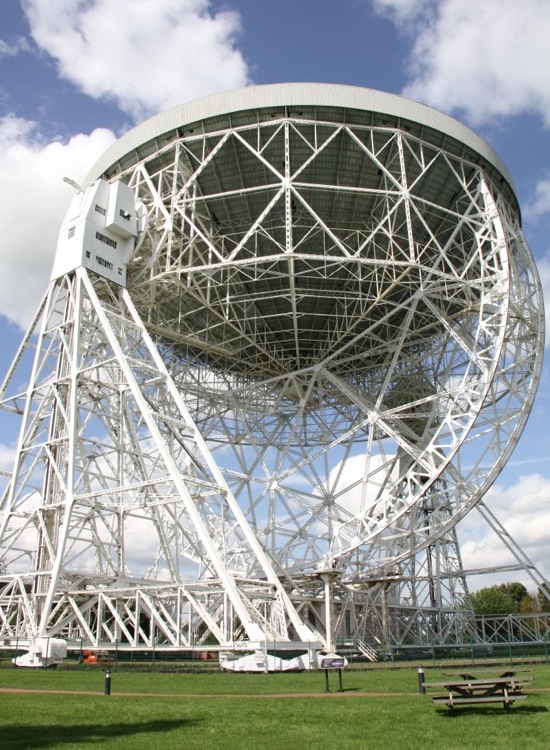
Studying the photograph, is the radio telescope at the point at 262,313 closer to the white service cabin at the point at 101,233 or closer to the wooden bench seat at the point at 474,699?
the white service cabin at the point at 101,233

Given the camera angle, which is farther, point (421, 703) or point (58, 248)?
point (58, 248)

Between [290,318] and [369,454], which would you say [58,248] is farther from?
[369,454]

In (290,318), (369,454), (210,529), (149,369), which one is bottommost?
(210,529)

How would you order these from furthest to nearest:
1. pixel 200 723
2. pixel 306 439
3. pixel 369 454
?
pixel 306 439, pixel 369 454, pixel 200 723

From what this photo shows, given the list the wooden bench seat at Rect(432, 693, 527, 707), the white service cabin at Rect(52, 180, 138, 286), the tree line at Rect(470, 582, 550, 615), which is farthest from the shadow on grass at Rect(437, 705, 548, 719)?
the tree line at Rect(470, 582, 550, 615)

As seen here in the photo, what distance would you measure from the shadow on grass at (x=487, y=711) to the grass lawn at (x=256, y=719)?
0.02 meters

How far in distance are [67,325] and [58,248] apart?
3.02m

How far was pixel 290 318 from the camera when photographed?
30828 mm

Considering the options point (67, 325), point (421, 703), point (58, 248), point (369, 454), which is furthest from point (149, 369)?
point (421, 703)

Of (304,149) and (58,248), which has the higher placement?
(304,149)

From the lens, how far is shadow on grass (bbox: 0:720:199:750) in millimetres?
8227

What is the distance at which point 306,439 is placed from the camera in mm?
34344

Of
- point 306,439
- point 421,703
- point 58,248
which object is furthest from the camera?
point 306,439

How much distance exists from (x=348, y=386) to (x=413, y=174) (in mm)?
9553
